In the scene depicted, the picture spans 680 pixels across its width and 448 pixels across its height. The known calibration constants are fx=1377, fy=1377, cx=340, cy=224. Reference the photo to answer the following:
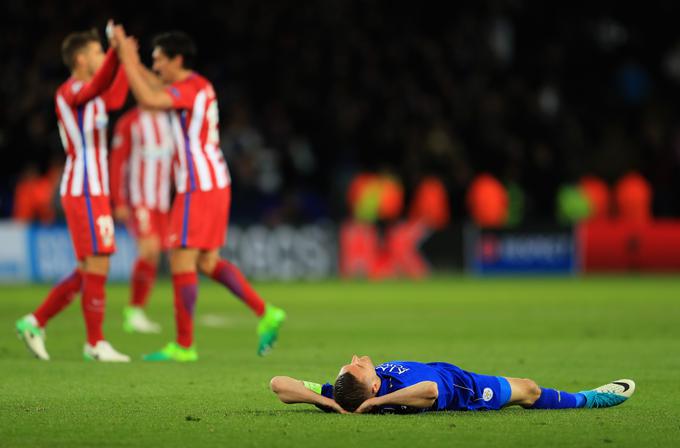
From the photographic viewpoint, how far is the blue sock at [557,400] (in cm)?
709

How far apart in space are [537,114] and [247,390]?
70.5 feet

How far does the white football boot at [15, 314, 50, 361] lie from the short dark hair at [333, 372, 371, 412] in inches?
152

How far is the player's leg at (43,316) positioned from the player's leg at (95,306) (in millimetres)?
218

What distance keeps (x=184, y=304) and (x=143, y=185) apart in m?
3.64

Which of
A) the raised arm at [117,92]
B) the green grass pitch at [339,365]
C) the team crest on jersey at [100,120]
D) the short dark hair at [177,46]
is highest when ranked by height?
the short dark hair at [177,46]

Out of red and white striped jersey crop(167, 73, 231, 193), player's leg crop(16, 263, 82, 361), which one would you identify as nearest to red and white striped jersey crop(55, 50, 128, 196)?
red and white striped jersey crop(167, 73, 231, 193)

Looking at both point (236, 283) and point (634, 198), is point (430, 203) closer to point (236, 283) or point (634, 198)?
point (634, 198)

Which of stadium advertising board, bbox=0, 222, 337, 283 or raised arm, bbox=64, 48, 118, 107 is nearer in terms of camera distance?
raised arm, bbox=64, 48, 118, 107

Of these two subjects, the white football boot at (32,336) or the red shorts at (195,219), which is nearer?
the red shorts at (195,219)

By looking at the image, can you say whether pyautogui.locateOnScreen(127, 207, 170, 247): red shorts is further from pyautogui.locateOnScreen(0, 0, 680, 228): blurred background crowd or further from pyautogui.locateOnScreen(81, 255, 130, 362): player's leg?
pyautogui.locateOnScreen(0, 0, 680, 228): blurred background crowd

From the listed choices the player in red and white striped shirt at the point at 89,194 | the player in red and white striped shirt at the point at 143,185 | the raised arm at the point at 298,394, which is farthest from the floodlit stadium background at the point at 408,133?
the raised arm at the point at 298,394

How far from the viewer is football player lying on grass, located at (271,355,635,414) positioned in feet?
21.6

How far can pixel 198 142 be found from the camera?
32.4ft

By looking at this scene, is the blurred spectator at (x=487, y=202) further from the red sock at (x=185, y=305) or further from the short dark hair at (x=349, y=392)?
the short dark hair at (x=349, y=392)
